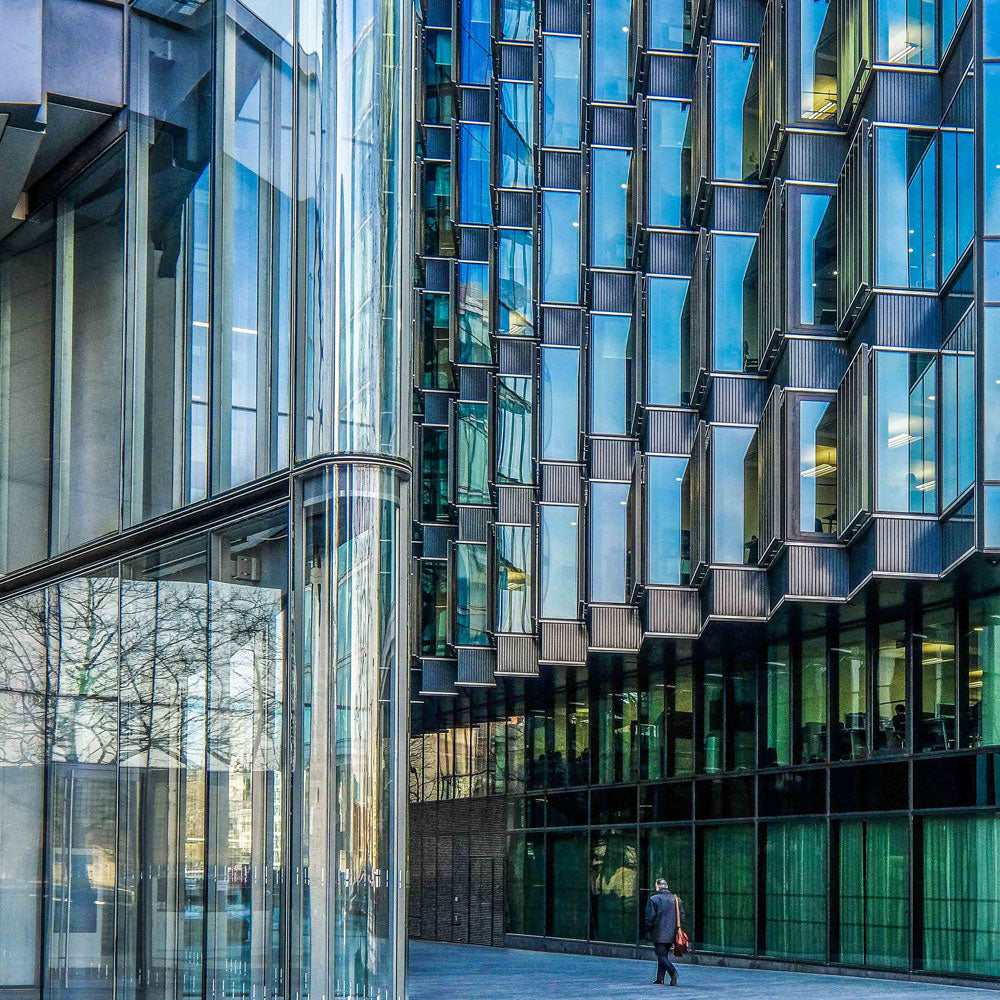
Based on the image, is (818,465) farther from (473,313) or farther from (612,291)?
(473,313)

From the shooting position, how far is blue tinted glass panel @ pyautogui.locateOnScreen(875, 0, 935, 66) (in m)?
23.8

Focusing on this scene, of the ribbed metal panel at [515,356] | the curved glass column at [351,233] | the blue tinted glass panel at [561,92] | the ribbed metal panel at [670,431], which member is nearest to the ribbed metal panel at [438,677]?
the ribbed metal panel at [515,356]

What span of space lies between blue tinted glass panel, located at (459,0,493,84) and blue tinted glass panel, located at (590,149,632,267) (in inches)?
257

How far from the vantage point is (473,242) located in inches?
1549

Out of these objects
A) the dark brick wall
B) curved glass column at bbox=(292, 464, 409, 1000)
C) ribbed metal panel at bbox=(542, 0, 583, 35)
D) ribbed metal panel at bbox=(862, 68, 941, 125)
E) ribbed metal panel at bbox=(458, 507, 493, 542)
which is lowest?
the dark brick wall

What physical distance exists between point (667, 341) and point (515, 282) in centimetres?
685

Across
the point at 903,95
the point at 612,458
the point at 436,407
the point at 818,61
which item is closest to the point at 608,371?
the point at 612,458

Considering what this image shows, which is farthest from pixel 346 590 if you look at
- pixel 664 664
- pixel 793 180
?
pixel 664 664

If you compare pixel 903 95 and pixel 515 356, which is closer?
pixel 903 95

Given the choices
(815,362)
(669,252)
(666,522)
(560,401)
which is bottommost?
(666,522)

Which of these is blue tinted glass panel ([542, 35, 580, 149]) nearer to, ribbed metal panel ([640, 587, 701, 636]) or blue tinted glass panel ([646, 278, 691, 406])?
blue tinted glass panel ([646, 278, 691, 406])

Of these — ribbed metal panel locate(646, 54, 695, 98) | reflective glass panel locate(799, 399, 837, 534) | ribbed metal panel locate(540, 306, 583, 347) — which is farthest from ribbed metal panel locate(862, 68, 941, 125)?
ribbed metal panel locate(540, 306, 583, 347)

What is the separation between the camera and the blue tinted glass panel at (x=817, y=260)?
1022 inches

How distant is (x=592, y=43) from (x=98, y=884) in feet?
87.7
